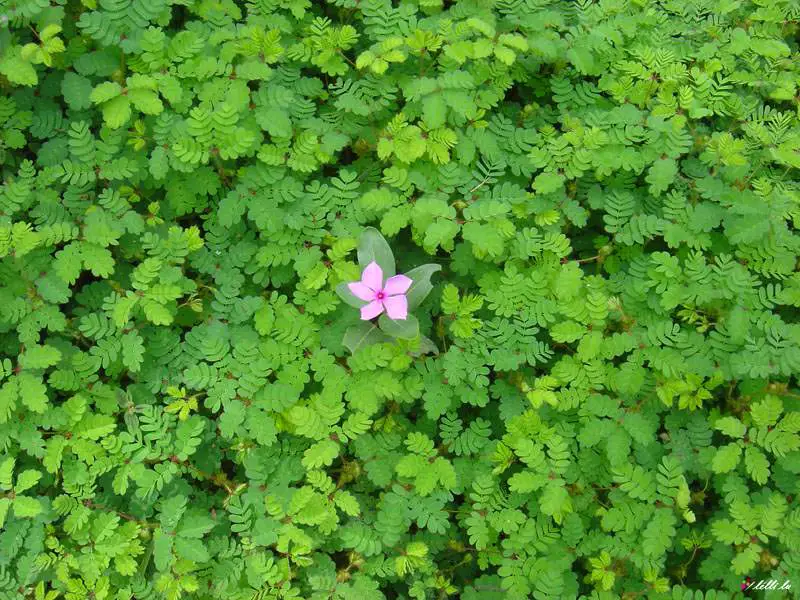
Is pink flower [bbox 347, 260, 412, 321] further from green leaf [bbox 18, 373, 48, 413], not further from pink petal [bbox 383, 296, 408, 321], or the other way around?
→ green leaf [bbox 18, 373, 48, 413]

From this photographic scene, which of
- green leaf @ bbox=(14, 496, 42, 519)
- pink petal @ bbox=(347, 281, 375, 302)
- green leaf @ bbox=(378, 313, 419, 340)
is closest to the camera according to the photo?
green leaf @ bbox=(14, 496, 42, 519)

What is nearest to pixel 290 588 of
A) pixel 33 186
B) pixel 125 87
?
pixel 33 186

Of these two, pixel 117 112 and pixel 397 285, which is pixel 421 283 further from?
pixel 117 112

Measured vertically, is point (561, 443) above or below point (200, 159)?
below

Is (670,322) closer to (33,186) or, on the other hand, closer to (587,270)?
(587,270)

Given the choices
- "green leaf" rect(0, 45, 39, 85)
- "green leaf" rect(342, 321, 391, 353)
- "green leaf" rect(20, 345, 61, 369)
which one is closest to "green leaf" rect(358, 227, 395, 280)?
"green leaf" rect(342, 321, 391, 353)
